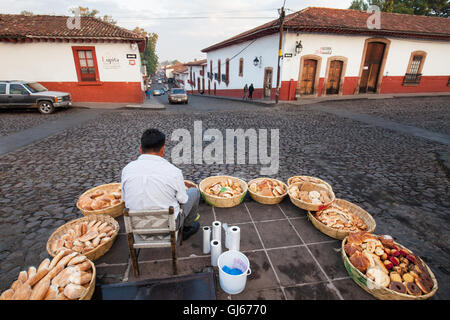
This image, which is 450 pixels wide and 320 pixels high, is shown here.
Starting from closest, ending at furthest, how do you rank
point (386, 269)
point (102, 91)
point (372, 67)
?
point (386, 269) < point (102, 91) < point (372, 67)

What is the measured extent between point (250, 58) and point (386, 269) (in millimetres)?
21667

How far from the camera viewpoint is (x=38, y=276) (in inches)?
86.4

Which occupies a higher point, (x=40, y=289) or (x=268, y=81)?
(x=268, y=81)

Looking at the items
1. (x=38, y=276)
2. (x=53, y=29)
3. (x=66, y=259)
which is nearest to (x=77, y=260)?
(x=66, y=259)

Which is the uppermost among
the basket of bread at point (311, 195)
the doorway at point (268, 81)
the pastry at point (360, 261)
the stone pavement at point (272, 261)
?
the doorway at point (268, 81)

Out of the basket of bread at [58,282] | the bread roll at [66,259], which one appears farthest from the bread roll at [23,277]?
the bread roll at [66,259]

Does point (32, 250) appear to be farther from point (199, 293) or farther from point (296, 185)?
point (296, 185)

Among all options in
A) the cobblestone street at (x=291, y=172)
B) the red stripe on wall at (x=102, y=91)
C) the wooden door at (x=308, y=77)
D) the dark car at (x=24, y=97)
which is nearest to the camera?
the cobblestone street at (x=291, y=172)

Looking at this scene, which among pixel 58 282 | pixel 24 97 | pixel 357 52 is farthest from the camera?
pixel 357 52

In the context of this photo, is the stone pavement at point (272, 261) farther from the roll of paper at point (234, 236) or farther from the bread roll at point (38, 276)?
the bread roll at point (38, 276)

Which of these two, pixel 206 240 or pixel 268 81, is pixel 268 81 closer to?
pixel 268 81

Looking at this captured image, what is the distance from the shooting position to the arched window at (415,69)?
65.4 ft

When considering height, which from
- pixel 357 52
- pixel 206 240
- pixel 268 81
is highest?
pixel 357 52

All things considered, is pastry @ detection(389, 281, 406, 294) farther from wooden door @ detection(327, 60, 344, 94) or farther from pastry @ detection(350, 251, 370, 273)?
wooden door @ detection(327, 60, 344, 94)
